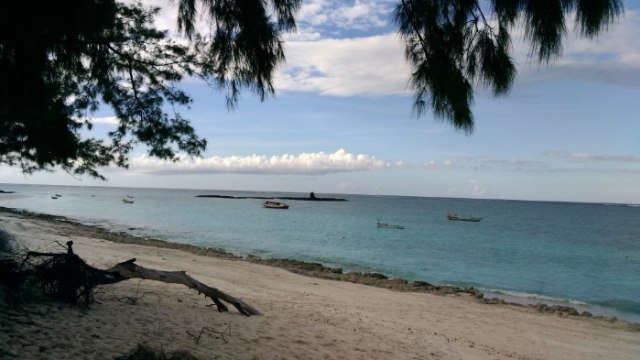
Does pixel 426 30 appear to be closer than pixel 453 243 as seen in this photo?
Yes

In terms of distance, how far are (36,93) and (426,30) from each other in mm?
3576

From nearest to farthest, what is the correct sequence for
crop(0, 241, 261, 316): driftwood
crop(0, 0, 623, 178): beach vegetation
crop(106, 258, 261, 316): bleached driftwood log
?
crop(0, 0, 623, 178): beach vegetation < crop(0, 241, 261, 316): driftwood < crop(106, 258, 261, 316): bleached driftwood log

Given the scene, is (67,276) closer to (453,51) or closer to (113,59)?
(113,59)

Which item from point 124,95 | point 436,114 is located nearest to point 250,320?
point 124,95

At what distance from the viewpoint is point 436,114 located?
155 inches

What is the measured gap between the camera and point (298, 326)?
8.72 meters

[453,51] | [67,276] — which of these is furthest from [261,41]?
[67,276]

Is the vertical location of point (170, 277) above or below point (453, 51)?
below

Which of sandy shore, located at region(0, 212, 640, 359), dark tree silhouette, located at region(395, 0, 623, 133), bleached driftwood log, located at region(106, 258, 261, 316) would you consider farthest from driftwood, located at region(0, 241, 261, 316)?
dark tree silhouette, located at region(395, 0, 623, 133)

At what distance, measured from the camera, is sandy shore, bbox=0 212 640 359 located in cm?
603

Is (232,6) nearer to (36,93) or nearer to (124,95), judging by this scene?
(36,93)

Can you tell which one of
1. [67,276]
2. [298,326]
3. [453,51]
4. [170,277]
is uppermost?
[453,51]

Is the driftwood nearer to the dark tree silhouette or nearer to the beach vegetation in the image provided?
the beach vegetation

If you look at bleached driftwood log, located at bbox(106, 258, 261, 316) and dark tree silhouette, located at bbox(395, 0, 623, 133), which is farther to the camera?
bleached driftwood log, located at bbox(106, 258, 261, 316)
